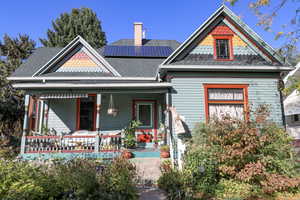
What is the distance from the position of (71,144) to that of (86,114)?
101 inches

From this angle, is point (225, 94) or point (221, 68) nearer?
point (221, 68)

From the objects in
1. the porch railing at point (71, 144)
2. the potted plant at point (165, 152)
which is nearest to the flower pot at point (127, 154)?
the porch railing at point (71, 144)

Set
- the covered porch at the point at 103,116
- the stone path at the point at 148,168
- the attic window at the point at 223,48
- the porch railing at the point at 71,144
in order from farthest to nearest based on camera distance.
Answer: the covered porch at the point at 103,116 < the attic window at the point at 223,48 < the porch railing at the point at 71,144 < the stone path at the point at 148,168

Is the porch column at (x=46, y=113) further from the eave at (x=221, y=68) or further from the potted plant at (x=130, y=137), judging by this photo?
the eave at (x=221, y=68)

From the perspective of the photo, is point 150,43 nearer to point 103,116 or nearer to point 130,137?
point 103,116

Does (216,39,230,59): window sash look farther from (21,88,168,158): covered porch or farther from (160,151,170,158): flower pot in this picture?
(160,151,170,158): flower pot

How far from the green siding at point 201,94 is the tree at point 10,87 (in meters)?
9.67

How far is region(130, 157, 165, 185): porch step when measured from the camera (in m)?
6.23

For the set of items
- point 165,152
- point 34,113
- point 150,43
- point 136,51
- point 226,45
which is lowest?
point 165,152

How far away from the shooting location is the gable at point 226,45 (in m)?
9.00

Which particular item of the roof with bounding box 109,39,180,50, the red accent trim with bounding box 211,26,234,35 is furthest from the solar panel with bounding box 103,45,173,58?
the red accent trim with bounding box 211,26,234,35

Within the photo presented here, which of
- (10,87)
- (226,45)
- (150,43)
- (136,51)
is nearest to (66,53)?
(136,51)

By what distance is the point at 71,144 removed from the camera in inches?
330

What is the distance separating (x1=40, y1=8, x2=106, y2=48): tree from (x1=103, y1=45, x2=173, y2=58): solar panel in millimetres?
13738
